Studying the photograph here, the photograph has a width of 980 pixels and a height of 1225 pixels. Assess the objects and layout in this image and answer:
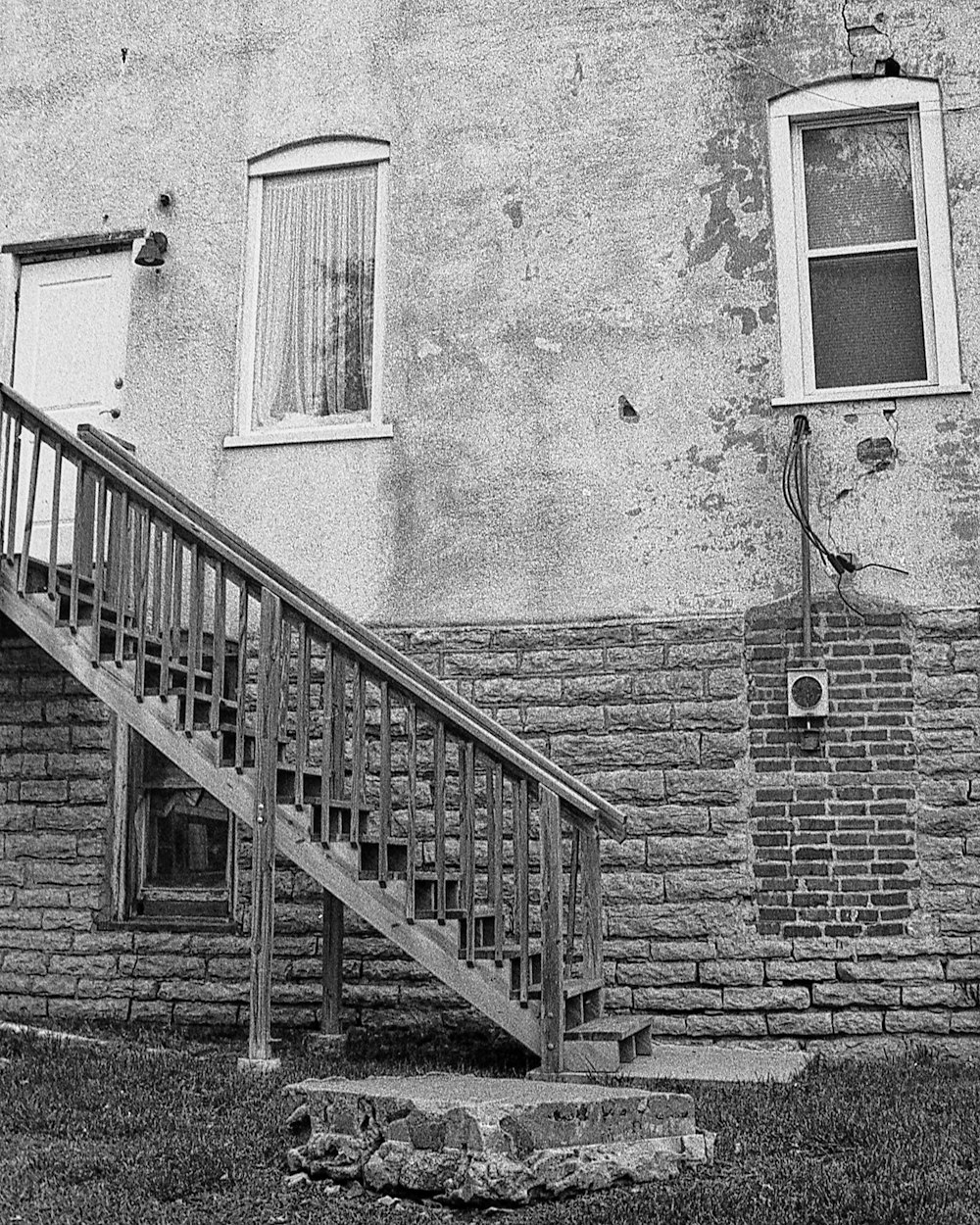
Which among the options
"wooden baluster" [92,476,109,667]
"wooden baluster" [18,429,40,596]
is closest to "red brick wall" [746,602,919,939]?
"wooden baluster" [92,476,109,667]

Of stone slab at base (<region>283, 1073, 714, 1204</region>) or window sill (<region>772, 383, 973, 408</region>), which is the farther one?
window sill (<region>772, 383, 973, 408</region>)

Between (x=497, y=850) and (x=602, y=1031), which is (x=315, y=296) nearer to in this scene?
(x=497, y=850)

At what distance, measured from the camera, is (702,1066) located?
673 cm

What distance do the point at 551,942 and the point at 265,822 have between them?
1503mm

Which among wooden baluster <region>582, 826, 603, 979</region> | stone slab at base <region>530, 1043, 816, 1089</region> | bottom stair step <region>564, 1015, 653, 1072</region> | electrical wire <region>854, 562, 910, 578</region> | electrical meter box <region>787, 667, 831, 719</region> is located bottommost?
stone slab at base <region>530, 1043, 816, 1089</region>

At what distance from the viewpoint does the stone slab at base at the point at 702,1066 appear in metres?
6.34

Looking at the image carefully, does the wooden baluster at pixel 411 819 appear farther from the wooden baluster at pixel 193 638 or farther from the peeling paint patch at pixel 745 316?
the peeling paint patch at pixel 745 316

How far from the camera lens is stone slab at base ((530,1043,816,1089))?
250 inches

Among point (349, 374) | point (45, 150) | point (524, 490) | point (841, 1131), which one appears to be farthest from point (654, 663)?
point (45, 150)

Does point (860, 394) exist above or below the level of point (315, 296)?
below

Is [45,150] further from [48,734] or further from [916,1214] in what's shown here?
[916,1214]

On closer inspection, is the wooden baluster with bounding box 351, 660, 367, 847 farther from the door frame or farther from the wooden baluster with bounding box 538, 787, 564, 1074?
the door frame

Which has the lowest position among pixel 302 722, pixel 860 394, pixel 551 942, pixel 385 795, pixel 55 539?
pixel 551 942

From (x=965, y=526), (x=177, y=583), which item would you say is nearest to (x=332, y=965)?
(x=177, y=583)
